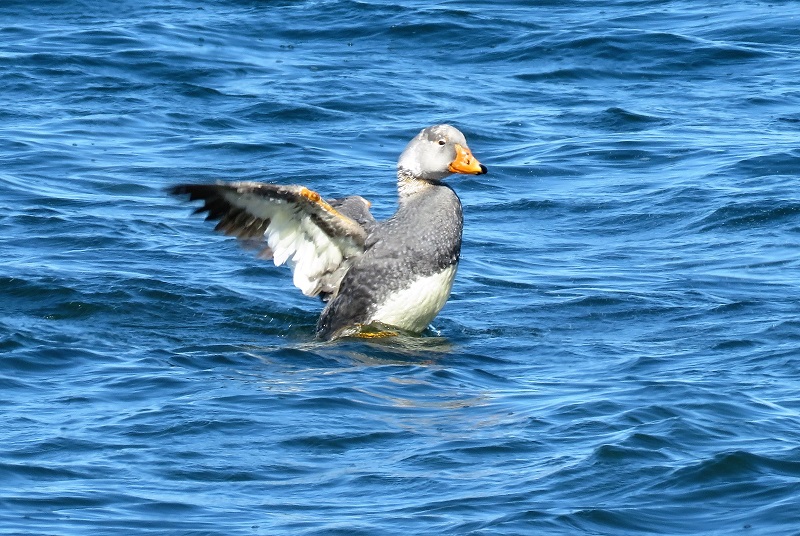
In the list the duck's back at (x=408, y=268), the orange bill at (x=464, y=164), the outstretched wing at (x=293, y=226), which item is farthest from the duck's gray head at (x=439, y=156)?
the outstretched wing at (x=293, y=226)

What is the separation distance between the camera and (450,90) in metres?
17.1

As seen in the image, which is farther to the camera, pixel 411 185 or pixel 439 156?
pixel 411 185

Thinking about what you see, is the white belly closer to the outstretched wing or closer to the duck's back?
the duck's back

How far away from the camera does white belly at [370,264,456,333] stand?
973cm

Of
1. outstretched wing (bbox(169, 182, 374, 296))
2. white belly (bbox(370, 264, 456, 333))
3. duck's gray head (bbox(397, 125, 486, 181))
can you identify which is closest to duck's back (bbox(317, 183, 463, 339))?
white belly (bbox(370, 264, 456, 333))

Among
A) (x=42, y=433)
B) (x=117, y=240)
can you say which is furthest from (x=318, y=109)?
(x=42, y=433)

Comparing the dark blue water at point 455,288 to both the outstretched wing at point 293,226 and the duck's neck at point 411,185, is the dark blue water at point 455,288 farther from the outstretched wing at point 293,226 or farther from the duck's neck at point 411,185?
the duck's neck at point 411,185

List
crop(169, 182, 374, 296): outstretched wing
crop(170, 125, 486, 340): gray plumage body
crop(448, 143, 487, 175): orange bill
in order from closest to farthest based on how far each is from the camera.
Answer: crop(169, 182, 374, 296): outstretched wing
crop(170, 125, 486, 340): gray plumage body
crop(448, 143, 487, 175): orange bill

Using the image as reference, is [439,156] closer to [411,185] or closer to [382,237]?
[411,185]

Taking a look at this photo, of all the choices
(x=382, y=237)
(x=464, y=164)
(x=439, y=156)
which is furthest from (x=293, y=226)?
(x=464, y=164)

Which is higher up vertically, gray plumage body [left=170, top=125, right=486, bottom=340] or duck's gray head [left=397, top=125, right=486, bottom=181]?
duck's gray head [left=397, top=125, right=486, bottom=181]

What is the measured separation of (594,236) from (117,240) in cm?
388

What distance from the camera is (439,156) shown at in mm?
9969

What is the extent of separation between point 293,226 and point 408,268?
795 mm
